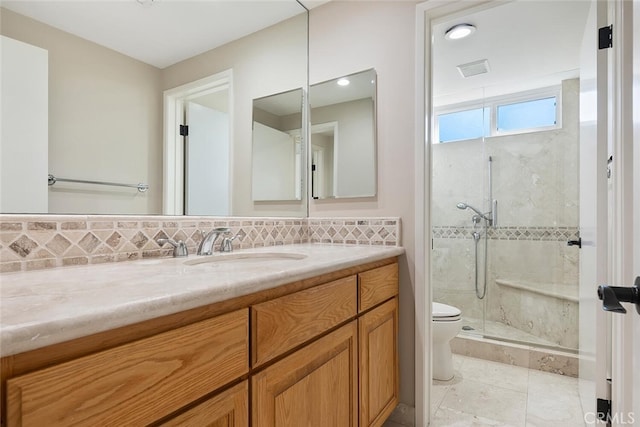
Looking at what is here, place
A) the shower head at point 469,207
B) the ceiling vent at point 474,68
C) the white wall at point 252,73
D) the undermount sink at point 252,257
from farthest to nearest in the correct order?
the shower head at point 469,207 → the ceiling vent at point 474,68 → the white wall at point 252,73 → the undermount sink at point 252,257

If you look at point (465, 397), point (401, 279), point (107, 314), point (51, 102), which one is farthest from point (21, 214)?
point (465, 397)

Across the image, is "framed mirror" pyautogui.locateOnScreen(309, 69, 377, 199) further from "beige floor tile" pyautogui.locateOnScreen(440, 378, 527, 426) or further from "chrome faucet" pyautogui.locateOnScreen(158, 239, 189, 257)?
"beige floor tile" pyautogui.locateOnScreen(440, 378, 527, 426)

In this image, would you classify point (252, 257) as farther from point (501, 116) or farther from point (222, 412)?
point (501, 116)

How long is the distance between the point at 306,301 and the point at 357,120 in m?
1.17

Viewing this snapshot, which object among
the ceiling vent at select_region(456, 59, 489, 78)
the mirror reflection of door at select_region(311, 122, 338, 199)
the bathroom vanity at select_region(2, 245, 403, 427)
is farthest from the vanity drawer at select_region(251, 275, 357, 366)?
the ceiling vent at select_region(456, 59, 489, 78)

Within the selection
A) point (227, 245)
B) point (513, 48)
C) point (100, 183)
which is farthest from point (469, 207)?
point (100, 183)

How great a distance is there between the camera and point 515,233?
2.89 meters

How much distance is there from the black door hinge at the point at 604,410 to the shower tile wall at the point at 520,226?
138cm

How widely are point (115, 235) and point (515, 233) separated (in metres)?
3.03

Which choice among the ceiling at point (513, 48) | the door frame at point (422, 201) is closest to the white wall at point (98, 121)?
the door frame at point (422, 201)

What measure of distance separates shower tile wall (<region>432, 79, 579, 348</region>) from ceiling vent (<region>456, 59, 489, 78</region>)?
656 millimetres

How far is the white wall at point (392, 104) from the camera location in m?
1.59

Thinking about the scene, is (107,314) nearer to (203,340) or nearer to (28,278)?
(203,340)

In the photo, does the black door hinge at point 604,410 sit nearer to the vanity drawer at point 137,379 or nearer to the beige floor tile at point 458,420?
the beige floor tile at point 458,420
